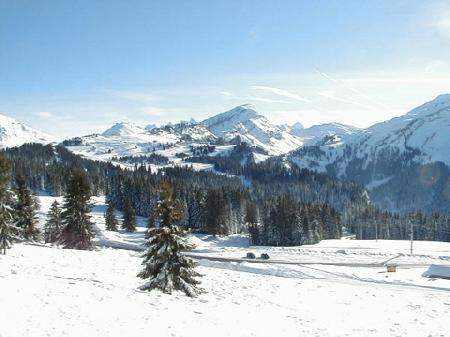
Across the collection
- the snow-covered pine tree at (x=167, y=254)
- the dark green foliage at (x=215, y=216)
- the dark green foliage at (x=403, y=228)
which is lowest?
the dark green foliage at (x=403, y=228)

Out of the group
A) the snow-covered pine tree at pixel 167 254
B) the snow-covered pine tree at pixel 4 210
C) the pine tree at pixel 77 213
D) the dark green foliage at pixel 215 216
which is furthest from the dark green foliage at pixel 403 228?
the snow-covered pine tree at pixel 167 254

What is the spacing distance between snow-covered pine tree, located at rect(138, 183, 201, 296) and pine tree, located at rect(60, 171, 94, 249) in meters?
26.5

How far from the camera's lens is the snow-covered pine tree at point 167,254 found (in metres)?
26.7

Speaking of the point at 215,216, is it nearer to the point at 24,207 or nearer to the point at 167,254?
the point at 24,207

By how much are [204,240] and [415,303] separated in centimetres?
8862

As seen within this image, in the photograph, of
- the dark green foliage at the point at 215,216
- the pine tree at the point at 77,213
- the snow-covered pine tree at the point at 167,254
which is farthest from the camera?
the dark green foliage at the point at 215,216

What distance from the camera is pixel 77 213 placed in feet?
168

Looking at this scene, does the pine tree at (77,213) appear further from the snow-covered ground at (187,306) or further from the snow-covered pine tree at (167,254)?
the snow-covered pine tree at (167,254)

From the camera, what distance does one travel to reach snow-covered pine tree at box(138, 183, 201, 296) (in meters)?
26.7

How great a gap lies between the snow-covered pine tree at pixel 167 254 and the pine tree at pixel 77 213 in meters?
26.5

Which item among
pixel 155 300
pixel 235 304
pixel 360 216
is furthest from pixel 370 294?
pixel 360 216

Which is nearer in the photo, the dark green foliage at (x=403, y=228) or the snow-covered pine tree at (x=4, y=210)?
the snow-covered pine tree at (x=4, y=210)

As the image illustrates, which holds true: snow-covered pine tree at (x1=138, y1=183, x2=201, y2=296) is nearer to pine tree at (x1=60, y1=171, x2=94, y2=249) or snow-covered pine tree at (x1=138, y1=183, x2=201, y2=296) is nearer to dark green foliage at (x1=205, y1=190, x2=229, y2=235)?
pine tree at (x1=60, y1=171, x2=94, y2=249)

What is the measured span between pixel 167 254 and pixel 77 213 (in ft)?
90.7
